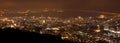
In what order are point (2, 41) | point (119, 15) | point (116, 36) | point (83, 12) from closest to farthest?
point (2, 41)
point (116, 36)
point (119, 15)
point (83, 12)

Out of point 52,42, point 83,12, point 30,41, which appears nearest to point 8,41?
point 30,41

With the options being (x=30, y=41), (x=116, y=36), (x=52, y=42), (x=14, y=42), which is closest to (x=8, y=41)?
(x=14, y=42)

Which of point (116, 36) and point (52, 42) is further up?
point (52, 42)

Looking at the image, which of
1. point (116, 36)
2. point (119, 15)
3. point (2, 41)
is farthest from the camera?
point (119, 15)

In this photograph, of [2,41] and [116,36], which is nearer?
[2,41]

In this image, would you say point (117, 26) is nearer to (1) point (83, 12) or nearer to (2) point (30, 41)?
(1) point (83, 12)

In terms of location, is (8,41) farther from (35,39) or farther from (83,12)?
(83,12)

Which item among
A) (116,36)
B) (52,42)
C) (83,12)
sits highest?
(52,42)

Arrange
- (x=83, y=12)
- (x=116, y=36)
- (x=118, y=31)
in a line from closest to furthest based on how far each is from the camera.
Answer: (x=116, y=36) < (x=118, y=31) < (x=83, y=12)

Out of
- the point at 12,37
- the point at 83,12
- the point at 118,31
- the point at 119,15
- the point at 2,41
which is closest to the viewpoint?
the point at 2,41
